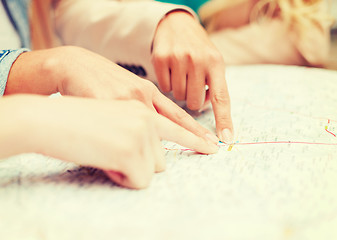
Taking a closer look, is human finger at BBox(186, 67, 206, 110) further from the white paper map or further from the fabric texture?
the fabric texture

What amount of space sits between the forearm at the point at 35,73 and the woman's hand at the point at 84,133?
0.38ft

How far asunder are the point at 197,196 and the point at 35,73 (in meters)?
0.32

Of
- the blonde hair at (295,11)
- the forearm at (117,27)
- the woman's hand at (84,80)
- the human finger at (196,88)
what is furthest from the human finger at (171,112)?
the blonde hair at (295,11)

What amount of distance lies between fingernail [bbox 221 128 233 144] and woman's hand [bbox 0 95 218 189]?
18 centimetres

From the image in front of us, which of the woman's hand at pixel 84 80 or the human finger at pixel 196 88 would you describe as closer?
the woman's hand at pixel 84 80

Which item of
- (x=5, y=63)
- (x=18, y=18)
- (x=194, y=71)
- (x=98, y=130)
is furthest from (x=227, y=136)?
(x=18, y=18)

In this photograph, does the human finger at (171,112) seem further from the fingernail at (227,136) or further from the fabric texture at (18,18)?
the fabric texture at (18,18)

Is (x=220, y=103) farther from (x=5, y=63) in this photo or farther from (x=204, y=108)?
(x=5, y=63)

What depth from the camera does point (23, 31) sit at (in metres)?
0.79

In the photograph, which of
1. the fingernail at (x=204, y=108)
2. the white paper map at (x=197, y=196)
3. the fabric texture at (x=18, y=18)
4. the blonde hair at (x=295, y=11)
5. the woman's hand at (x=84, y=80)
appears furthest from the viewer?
the blonde hair at (x=295, y=11)

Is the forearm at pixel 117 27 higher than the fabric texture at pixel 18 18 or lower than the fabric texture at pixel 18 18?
lower

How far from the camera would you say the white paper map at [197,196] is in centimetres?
30

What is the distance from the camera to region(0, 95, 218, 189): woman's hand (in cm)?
32

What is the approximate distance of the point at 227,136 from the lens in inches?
19.6
